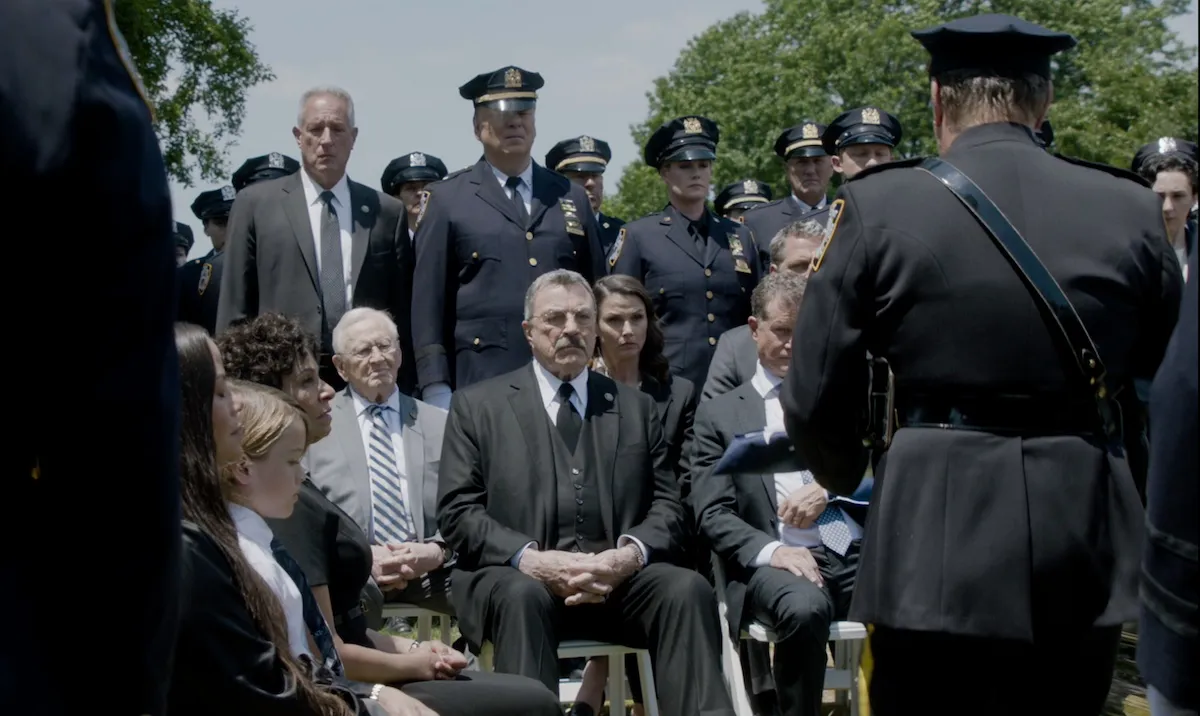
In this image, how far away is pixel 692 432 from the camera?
6023mm

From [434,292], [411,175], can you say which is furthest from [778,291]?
[411,175]

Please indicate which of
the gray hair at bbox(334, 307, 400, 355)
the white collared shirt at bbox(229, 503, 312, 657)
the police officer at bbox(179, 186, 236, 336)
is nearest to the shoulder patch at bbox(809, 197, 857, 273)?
the white collared shirt at bbox(229, 503, 312, 657)

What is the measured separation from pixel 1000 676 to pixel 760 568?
91.1 inches

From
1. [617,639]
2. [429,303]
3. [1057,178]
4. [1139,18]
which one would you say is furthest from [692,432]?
[1139,18]

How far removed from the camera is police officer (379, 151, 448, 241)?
35.7ft

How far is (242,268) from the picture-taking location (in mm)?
6711

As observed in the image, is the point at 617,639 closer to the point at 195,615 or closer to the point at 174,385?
the point at 195,615

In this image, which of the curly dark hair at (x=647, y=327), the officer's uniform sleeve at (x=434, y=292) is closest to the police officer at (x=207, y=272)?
the officer's uniform sleeve at (x=434, y=292)

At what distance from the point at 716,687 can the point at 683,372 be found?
2840mm

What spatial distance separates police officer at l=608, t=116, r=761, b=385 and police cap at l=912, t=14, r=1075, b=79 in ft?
15.0

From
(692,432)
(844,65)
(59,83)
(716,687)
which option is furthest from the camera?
(844,65)

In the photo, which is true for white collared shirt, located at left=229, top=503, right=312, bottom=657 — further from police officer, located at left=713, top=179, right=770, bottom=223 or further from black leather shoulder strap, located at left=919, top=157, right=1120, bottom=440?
police officer, located at left=713, top=179, right=770, bottom=223

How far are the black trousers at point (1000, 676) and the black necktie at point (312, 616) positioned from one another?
1.34 metres

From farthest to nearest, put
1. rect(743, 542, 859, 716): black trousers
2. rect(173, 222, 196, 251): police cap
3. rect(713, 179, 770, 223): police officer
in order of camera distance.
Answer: rect(173, 222, 196, 251): police cap → rect(713, 179, 770, 223): police officer → rect(743, 542, 859, 716): black trousers
